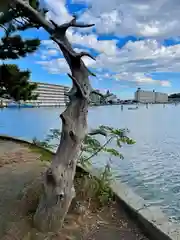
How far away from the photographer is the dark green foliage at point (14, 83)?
6.51m

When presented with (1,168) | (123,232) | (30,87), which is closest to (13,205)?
(123,232)

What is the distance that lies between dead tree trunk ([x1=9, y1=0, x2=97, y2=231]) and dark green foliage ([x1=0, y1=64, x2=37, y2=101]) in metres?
4.10

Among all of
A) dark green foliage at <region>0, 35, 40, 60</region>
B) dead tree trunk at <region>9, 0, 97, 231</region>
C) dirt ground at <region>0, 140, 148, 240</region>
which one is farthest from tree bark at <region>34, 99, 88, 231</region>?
dark green foliage at <region>0, 35, 40, 60</region>

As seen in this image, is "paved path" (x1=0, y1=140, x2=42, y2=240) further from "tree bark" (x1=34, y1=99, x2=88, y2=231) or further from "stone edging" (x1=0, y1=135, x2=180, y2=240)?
"stone edging" (x1=0, y1=135, x2=180, y2=240)

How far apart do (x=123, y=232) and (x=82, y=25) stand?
5.95ft

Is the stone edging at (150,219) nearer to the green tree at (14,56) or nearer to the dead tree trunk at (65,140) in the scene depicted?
the dead tree trunk at (65,140)

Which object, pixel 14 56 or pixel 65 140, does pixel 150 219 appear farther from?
pixel 14 56

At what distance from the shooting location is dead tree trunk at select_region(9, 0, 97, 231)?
2434 mm

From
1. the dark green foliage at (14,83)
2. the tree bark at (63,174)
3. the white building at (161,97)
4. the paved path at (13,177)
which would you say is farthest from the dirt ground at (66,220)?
the white building at (161,97)

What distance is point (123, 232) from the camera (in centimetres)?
258

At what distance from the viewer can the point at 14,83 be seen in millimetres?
6691

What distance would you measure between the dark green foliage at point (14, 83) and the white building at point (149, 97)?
34.6 m

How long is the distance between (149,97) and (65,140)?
47847 millimetres

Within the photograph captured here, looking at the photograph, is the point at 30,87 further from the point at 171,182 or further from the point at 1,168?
the point at 171,182
